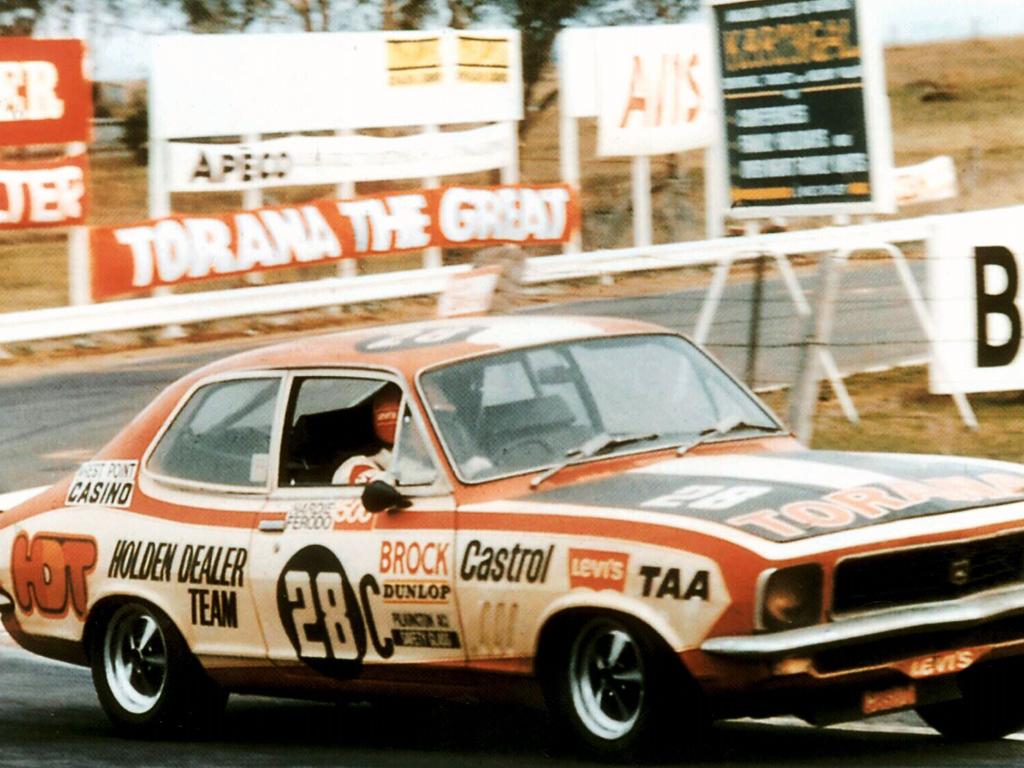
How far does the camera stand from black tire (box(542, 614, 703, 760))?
21.4 feet

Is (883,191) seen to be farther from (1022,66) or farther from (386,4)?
(1022,66)

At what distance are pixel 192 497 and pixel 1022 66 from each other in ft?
189

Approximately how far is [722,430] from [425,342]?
1086mm

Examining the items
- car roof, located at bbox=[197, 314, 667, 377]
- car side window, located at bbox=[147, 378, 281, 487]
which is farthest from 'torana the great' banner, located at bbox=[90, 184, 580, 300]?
car roof, located at bbox=[197, 314, 667, 377]

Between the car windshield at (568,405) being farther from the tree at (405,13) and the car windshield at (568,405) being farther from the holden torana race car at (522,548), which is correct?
the tree at (405,13)

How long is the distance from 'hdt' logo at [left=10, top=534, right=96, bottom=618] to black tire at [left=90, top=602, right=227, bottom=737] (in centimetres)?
18

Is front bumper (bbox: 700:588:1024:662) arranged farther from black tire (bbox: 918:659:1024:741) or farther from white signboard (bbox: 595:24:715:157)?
white signboard (bbox: 595:24:715:157)

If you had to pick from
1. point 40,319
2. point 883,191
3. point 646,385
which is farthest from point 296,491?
point 40,319

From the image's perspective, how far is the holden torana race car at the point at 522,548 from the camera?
6.51 meters

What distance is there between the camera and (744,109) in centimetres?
1550

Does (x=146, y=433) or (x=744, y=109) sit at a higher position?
(x=744, y=109)

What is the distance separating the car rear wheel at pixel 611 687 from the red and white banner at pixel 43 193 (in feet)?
54.5

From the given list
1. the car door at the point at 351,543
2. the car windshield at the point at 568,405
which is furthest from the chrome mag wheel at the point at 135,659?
the car windshield at the point at 568,405

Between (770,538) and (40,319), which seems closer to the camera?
(770,538)
